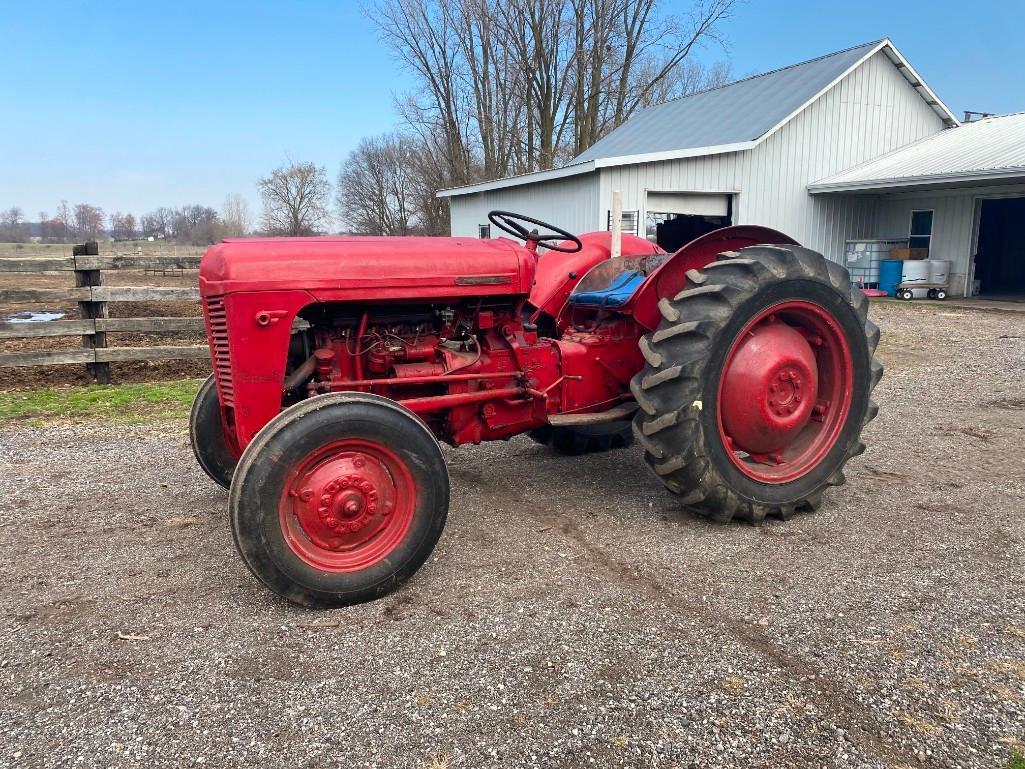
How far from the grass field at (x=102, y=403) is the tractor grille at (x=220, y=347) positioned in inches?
131

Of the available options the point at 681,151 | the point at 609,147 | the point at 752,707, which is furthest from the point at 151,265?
the point at 609,147

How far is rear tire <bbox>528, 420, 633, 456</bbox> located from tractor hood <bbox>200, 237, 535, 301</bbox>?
1.49m

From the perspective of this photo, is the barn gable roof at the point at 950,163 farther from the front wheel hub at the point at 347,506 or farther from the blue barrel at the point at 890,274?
the front wheel hub at the point at 347,506

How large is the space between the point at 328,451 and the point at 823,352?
2733 mm

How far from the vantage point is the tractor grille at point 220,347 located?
3207 mm

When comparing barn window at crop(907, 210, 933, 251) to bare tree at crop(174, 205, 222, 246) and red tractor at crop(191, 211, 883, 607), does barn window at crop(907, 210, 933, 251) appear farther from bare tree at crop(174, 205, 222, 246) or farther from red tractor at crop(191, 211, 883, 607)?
bare tree at crop(174, 205, 222, 246)

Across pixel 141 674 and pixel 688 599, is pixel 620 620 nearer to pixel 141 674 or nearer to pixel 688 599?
pixel 688 599

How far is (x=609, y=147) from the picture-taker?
20203 millimetres

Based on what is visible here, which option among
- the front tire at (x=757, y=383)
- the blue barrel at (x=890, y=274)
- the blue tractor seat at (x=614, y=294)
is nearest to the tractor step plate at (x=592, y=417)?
the front tire at (x=757, y=383)

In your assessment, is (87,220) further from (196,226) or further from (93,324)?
(93,324)

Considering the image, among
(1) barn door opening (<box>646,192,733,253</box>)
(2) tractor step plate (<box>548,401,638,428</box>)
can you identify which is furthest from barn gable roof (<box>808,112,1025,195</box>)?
(2) tractor step plate (<box>548,401,638,428</box>)

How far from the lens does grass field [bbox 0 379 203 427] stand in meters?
6.35

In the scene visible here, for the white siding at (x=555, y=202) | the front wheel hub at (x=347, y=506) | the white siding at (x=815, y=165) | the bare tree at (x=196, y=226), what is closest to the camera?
the front wheel hub at (x=347, y=506)

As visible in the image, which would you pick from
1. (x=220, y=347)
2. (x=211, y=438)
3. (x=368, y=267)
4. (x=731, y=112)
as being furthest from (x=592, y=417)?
(x=731, y=112)
